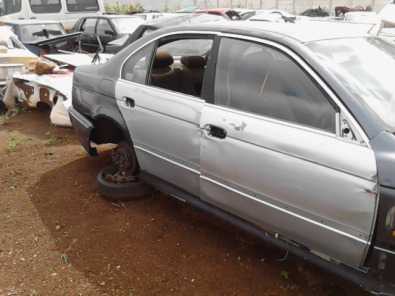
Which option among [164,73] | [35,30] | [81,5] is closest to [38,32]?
[35,30]

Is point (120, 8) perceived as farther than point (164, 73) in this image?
Yes

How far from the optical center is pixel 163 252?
3266mm

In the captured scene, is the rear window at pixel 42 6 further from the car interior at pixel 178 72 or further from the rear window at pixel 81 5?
the car interior at pixel 178 72

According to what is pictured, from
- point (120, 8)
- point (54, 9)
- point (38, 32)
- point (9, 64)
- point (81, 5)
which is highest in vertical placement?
point (120, 8)

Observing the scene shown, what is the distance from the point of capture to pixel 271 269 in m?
3.04

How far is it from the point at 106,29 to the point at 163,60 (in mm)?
7847

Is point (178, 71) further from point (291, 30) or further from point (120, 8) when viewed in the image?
point (120, 8)

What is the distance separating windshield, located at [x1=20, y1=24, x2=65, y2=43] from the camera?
10.3 m

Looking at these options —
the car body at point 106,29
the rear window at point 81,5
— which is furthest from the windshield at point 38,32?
the rear window at point 81,5

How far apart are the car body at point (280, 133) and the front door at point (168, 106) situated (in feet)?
0.04

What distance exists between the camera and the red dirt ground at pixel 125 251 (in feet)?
9.52

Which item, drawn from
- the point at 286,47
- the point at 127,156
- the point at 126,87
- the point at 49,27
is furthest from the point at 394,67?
the point at 49,27

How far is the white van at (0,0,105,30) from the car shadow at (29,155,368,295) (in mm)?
10129

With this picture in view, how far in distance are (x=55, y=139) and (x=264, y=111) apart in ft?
13.5
